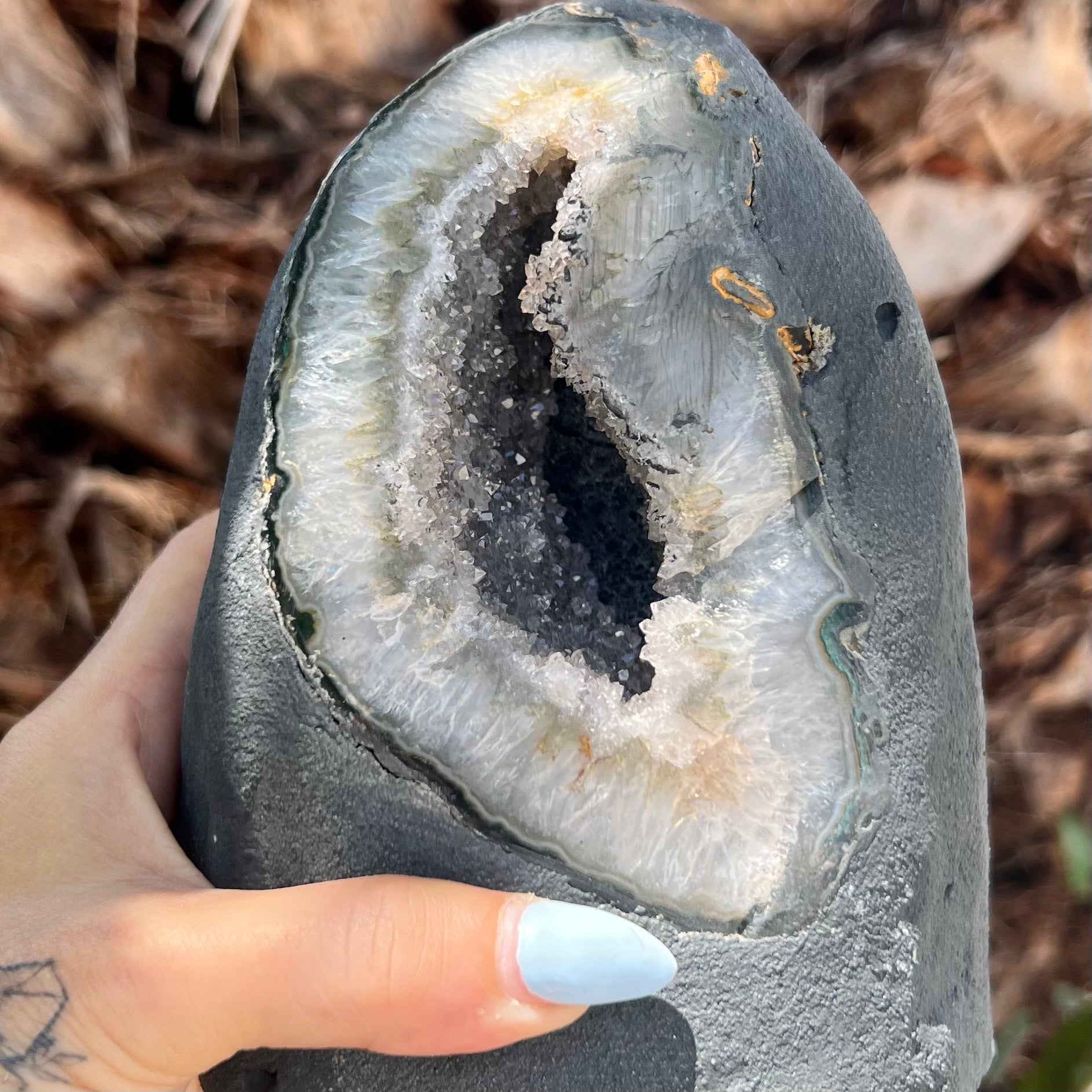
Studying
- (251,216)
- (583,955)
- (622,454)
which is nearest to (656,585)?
(622,454)

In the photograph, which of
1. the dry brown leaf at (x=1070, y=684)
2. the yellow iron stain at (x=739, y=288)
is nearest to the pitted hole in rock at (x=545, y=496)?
the yellow iron stain at (x=739, y=288)

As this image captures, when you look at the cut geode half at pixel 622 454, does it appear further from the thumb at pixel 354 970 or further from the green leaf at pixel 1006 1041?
the green leaf at pixel 1006 1041

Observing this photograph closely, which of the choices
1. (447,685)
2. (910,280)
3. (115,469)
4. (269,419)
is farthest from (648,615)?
(115,469)

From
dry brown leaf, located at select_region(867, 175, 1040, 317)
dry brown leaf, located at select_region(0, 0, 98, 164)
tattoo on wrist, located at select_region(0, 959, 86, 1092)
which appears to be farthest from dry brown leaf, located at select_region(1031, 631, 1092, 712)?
dry brown leaf, located at select_region(0, 0, 98, 164)

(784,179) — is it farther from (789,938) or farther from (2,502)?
(2,502)

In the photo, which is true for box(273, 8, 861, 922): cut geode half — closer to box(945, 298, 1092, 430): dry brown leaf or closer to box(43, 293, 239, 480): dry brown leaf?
box(43, 293, 239, 480): dry brown leaf

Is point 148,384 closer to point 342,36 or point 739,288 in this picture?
point 342,36
